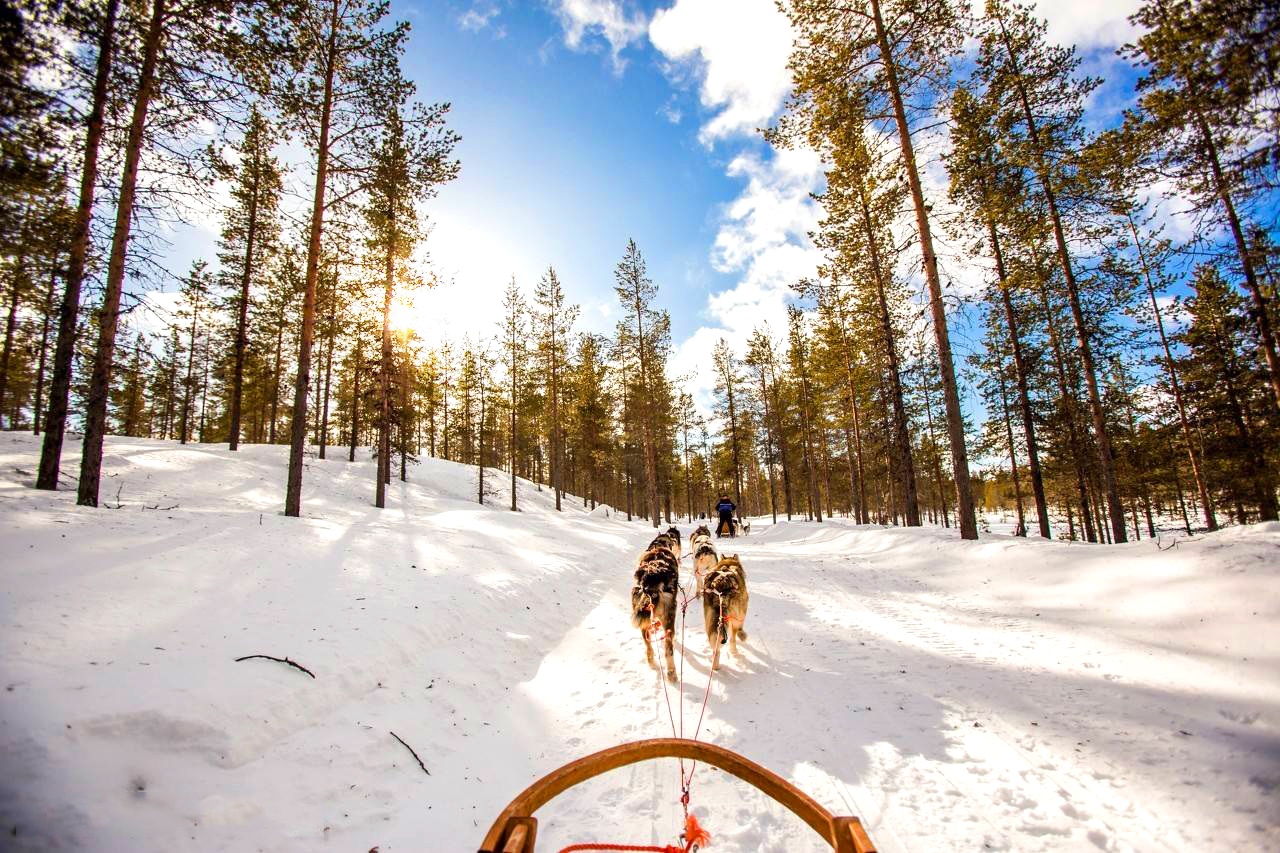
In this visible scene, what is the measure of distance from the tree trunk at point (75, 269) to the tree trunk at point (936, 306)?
15.8 metres

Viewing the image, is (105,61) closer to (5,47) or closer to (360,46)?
(360,46)

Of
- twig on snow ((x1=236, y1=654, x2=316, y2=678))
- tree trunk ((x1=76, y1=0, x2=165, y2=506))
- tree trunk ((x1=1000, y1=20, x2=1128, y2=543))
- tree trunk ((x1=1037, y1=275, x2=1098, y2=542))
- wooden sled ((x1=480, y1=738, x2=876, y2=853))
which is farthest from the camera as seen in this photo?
tree trunk ((x1=1037, y1=275, x2=1098, y2=542))

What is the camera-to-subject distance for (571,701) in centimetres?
472

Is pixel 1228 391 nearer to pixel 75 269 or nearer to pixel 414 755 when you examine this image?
pixel 414 755

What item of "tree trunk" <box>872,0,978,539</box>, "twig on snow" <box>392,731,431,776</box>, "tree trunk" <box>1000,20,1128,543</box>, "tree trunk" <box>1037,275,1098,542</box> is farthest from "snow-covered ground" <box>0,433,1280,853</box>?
"tree trunk" <box>1037,275,1098,542</box>

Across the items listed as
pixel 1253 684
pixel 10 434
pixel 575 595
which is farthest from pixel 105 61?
pixel 10 434

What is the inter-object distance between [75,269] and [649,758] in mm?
13542

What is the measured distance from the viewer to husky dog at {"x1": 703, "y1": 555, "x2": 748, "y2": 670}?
214 inches

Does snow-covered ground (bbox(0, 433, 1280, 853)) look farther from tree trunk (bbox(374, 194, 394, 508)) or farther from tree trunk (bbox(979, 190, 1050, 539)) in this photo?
tree trunk (bbox(979, 190, 1050, 539))

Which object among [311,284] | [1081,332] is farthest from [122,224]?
[1081,332]

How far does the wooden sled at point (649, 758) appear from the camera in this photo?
1268mm

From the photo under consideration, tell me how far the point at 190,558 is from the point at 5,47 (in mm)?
5265

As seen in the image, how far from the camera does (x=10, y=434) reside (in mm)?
17766

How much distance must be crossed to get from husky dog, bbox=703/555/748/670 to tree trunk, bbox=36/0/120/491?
39.6ft
